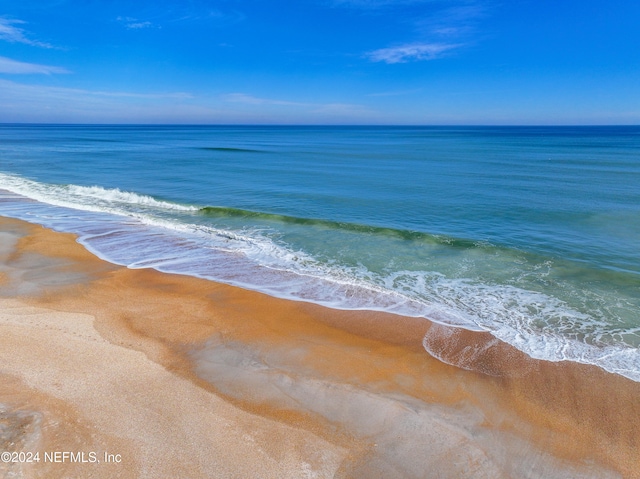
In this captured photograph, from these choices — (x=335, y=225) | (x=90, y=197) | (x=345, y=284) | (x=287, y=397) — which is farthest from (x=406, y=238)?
(x=90, y=197)

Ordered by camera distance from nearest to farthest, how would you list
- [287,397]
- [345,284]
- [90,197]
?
[287,397], [345,284], [90,197]

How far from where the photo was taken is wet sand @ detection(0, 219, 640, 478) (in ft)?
18.0

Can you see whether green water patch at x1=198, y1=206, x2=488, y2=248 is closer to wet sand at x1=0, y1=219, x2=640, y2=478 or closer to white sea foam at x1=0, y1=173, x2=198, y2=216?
white sea foam at x1=0, y1=173, x2=198, y2=216

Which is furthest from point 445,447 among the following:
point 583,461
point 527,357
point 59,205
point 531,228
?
point 59,205

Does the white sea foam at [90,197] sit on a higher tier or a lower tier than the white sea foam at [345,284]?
higher

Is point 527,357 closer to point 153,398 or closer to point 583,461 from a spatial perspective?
point 583,461

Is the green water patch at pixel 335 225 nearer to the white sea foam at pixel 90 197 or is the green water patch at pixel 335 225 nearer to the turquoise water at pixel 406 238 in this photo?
the turquoise water at pixel 406 238

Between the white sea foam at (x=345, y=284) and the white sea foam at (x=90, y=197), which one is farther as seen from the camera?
the white sea foam at (x=90, y=197)

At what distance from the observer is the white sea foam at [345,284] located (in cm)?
894

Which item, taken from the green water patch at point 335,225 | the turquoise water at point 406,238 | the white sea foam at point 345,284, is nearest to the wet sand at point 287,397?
the white sea foam at point 345,284

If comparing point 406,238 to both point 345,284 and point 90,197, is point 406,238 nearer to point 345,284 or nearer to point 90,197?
point 345,284

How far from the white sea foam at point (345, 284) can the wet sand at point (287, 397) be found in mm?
739

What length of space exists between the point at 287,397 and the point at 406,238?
11.3 metres

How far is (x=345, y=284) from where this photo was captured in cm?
1197
